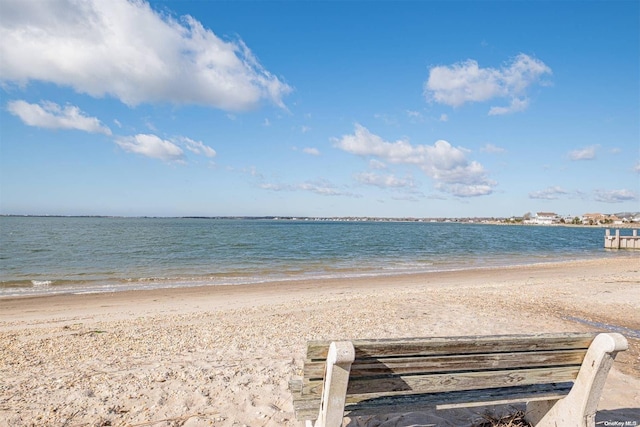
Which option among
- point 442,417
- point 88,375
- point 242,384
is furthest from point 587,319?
point 88,375

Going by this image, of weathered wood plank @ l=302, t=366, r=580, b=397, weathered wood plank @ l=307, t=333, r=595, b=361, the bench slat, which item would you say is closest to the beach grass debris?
the bench slat

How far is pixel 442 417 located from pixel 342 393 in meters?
2.16

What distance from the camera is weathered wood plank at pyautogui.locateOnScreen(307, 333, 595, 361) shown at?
259cm

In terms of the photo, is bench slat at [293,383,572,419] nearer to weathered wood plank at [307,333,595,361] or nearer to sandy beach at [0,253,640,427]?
weathered wood plank at [307,333,595,361]

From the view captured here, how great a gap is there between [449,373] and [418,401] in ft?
1.10

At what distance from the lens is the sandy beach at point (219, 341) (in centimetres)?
423

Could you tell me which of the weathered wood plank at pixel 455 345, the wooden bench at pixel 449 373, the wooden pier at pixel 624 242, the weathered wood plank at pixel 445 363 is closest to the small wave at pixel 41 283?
the wooden bench at pixel 449 373

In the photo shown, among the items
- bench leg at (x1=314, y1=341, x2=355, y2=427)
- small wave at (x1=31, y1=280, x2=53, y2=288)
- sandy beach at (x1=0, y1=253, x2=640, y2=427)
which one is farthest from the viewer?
small wave at (x1=31, y1=280, x2=53, y2=288)

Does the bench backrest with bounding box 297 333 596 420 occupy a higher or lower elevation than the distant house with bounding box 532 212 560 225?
A: lower

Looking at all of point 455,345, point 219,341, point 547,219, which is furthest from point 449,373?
point 547,219

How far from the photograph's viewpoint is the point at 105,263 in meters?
24.2

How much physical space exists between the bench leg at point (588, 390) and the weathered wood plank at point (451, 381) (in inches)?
4.8

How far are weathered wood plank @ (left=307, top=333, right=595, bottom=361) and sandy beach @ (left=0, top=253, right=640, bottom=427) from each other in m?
1.65

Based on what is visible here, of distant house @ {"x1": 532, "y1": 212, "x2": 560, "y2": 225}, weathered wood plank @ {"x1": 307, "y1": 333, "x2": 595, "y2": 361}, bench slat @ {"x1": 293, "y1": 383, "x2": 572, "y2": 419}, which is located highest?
distant house @ {"x1": 532, "y1": 212, "x2": 560, "y2": 225}
